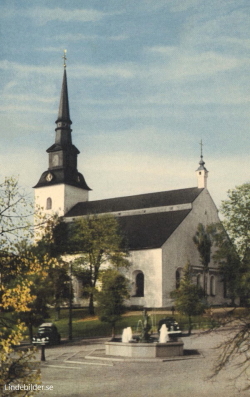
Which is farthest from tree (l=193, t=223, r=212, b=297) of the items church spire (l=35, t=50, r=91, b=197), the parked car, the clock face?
the parked car

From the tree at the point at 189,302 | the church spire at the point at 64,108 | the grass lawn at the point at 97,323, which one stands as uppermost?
the church spire at the point at 64,108

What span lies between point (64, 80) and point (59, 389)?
6048 cm

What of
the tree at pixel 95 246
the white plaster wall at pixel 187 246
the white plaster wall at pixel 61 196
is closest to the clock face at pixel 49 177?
the white plaster wall at pixel 61 196

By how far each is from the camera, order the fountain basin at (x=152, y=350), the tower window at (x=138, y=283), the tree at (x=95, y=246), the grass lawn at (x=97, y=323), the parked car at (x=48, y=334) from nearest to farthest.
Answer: the fountain basin at (x=152, y=350)
the parked car at (x=48, y=334)
the grass lawn at (x=97, y=323)
the tree at (x=95, y=246)
the tower window at (x=138, y=283)

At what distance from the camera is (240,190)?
52.1 meters

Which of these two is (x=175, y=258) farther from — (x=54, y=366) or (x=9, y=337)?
(x=9, y=337)

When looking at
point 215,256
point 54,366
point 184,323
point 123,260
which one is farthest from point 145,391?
point 215,256

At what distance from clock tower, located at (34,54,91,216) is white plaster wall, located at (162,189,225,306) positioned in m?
19.5

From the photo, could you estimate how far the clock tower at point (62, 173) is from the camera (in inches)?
2724

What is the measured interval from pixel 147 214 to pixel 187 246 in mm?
7709

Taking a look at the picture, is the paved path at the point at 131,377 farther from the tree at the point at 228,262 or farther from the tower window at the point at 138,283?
the tower window at the point at 138,283

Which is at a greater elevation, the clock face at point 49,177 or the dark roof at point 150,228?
the clock face at point 49,177

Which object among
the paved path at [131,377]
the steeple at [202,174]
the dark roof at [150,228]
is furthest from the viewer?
the steeple at [202,174]

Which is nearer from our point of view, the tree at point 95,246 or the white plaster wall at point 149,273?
the tree at point 95,246
